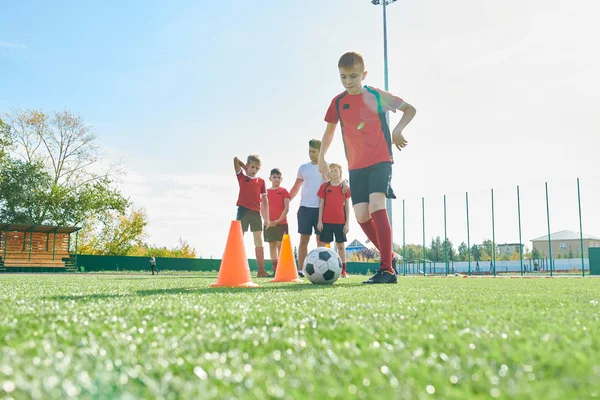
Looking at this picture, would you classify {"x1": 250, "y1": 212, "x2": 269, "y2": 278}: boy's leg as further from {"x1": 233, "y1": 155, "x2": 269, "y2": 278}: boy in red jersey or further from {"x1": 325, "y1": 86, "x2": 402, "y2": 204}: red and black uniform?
{"x1": 325, "y1": 86, "x2": 402, "y2": 204}: red and black uniform

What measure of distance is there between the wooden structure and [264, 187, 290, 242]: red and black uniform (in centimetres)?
1862

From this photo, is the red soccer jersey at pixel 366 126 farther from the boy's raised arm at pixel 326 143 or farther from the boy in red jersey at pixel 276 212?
the boy in red jersey at pixel 276 212

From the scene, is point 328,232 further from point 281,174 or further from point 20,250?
point 20,250

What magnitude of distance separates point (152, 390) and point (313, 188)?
792 centimetres

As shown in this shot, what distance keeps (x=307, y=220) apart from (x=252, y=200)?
1118 mm

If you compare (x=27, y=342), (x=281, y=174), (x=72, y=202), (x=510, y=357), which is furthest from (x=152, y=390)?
(x=72, y=202)

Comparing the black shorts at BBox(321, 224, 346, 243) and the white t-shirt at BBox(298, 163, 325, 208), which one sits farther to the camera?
the white t-shirt at BBox(298, 163, 325, 208)

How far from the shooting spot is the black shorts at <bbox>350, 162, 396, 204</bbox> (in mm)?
5117

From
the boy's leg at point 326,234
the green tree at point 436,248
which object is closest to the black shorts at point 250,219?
the boy's leg at point 326,234

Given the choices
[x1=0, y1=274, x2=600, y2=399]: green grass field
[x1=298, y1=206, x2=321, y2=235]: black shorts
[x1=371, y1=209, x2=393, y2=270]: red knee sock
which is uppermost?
[x1=298, y1=206, x2=321, y2=235]: black shorts

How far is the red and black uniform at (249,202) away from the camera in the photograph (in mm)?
8789

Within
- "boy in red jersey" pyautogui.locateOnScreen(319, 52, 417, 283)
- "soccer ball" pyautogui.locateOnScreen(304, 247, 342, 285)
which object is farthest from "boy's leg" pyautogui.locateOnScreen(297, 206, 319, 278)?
"soccer ball" pyautogui.locateOnScreen(304, 247, 342, 285)

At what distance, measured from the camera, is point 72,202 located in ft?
96.6

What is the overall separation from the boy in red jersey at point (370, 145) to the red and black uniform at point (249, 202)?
11.7ft
